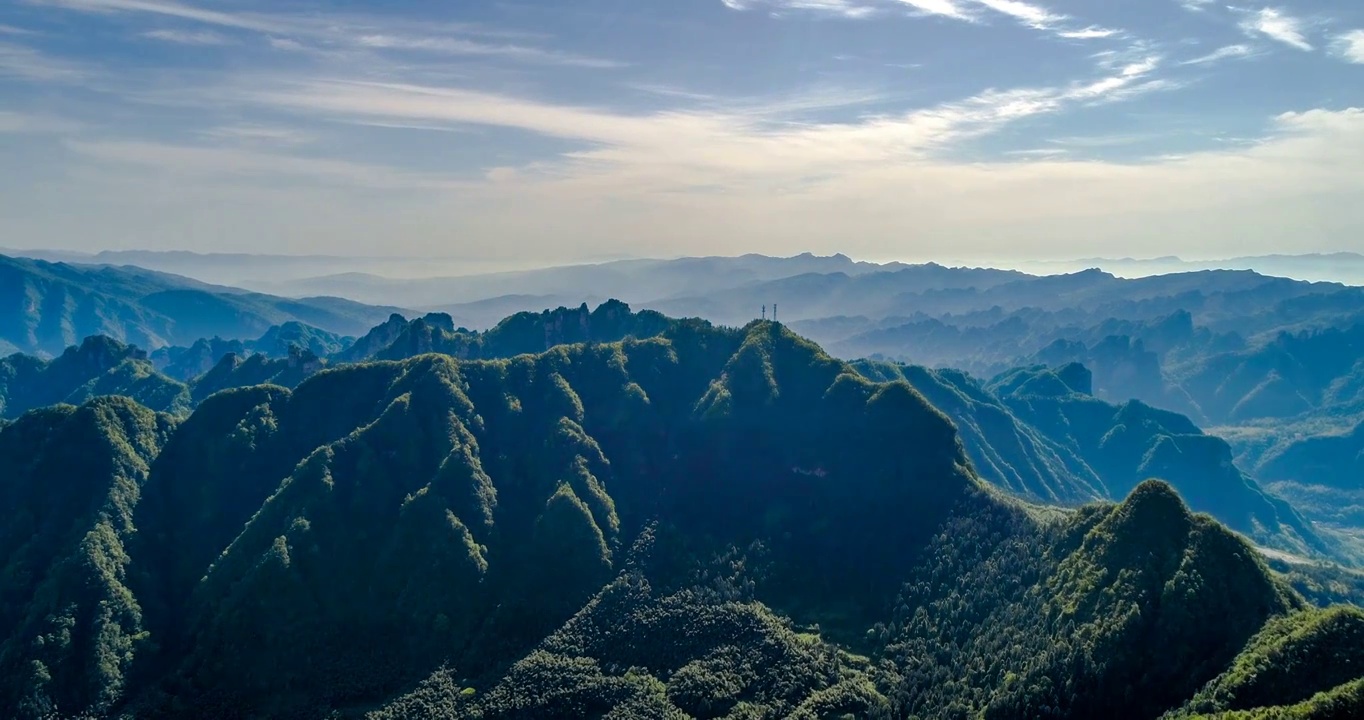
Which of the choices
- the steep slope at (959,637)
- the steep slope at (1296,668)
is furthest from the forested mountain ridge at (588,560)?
the steep slope at (1296,668)

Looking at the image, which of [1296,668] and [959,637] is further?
[959,637]

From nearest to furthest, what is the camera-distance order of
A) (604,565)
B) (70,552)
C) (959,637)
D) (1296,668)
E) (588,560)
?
(1296,668) → (959,637) → (70,552) → (604,565) → (588,560)

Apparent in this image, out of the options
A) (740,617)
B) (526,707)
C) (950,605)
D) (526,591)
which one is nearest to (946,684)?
(950,605)

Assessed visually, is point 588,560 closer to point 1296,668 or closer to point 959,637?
point 959,637

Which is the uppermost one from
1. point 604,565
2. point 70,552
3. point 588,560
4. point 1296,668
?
point 1296,668

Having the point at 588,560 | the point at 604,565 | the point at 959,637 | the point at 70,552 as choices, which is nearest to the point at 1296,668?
the point at 959,637

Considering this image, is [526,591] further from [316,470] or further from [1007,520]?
[1007,520]

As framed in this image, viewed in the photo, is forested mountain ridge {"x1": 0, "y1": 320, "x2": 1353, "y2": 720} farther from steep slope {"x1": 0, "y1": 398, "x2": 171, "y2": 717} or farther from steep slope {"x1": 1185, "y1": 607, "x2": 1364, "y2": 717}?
steep slope {"x1": 1185, "y1": 607, "x2": 1364, "y2": 717}

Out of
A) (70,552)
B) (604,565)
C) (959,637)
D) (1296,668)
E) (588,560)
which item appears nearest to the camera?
(1296,668)
